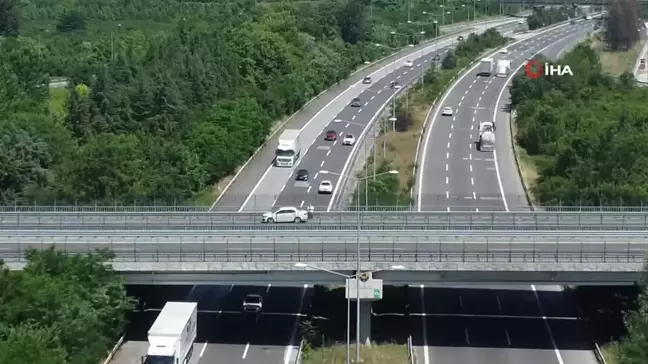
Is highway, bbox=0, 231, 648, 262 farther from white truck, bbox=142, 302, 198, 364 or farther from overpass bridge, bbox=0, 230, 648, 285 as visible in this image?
white truck, bbox=142, 302, 198, 364

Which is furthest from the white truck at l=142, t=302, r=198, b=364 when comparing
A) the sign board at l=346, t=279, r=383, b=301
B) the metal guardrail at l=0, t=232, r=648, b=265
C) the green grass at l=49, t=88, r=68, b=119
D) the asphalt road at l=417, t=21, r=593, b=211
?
the green grass at l=49, t=88, r=68, b=119

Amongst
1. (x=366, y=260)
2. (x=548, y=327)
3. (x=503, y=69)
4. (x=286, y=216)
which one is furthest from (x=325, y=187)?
(x=503, y=69)

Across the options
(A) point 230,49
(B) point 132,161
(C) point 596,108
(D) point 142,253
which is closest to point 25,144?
(B) point 132,161

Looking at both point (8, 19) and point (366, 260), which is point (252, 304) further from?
point (8, 19)

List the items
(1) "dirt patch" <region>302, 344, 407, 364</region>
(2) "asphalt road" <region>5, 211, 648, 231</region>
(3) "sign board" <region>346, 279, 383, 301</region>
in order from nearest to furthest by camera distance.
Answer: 1. (3) "sign board" <region>346, 279, 383, 301</region>
2. (1) "dirt patch" <region>302, 344, 407, 364</region>
3. (2) "asphalt road" <region>5, 211, 648, 231</region>

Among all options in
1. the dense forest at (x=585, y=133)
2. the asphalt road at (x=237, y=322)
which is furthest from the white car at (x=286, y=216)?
the dense forest at (x=585, y=133)

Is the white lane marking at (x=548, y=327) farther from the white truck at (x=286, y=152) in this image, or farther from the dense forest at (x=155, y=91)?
the white truck at (x=286, y=152)

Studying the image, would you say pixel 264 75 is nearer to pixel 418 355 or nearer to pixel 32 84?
pixel 32 84
